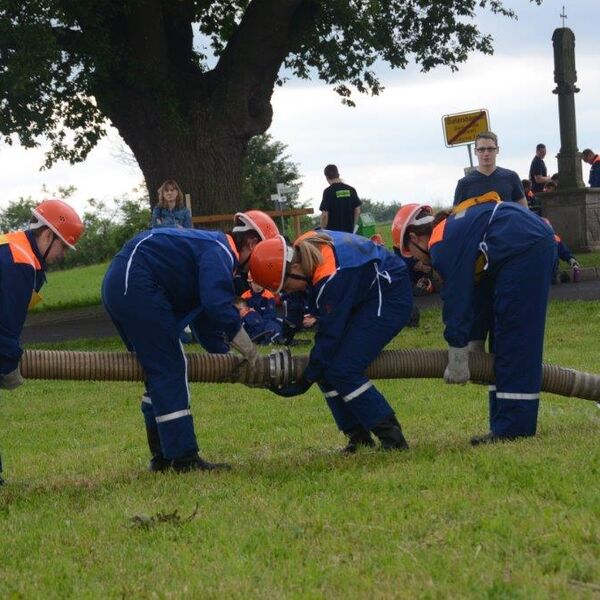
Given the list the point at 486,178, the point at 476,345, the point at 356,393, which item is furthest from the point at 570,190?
the point at 356,393

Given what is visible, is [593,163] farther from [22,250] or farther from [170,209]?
[22,250]

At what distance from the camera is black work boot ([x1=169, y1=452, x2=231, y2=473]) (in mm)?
7730

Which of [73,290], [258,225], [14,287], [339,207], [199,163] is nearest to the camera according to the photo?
[14,287]

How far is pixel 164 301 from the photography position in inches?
301

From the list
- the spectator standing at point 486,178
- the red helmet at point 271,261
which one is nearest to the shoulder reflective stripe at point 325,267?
the red helmet at point 271,261

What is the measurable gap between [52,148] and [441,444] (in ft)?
57.3

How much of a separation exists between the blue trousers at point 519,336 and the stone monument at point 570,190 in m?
16.4

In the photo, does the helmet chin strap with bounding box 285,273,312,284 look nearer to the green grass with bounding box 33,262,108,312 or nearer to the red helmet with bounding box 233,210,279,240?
the red helmet with bounding box 233,210,279,240

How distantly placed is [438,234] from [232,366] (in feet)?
5.13

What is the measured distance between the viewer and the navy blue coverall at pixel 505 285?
7.76 metres

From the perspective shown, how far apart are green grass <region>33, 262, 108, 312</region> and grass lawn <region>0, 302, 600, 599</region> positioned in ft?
56.8

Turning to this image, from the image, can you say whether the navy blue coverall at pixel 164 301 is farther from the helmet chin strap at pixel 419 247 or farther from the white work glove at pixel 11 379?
the helmet chin strap at pixel 419 247

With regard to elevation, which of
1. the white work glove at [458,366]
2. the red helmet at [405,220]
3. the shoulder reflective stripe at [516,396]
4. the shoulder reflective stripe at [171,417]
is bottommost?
the shoulder reflective stripe at [516,396]

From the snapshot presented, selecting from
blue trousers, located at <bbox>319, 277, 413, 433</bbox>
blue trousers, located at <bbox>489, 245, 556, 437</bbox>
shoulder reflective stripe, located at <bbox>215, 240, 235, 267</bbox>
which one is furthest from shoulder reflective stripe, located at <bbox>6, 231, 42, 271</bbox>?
blue trousers, located at <bbox>489, 245, 556, 437</bbox>
